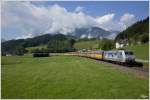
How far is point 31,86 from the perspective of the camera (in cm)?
1783

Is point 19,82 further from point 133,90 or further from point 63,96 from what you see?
point 133,90

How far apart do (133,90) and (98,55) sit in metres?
41.9

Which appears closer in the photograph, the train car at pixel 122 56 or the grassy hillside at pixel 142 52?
the train car at pixel 122 56

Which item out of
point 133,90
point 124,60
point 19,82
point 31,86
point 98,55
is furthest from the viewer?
point 98,55

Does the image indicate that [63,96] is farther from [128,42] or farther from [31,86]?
[128,42]

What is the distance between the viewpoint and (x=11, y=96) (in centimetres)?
1516

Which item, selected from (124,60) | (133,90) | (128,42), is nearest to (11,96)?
(133,90)

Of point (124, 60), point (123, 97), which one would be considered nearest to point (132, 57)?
point (124, 60)

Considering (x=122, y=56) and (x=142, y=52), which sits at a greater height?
(x=122, y=56)

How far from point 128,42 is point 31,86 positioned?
386 ft

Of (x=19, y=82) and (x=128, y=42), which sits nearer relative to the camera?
(x=19, y=82)

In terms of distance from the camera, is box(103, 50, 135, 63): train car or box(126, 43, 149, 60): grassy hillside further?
box(126, 43, 149, 60): grassy hillside

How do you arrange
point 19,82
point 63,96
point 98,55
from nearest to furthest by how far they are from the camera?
point 63,96 < point 19,82 < point 98,55

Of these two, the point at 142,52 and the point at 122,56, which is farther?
the point at 142,52
